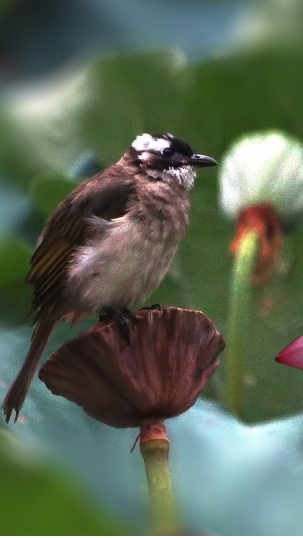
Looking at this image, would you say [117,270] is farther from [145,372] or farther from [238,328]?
[145,372]

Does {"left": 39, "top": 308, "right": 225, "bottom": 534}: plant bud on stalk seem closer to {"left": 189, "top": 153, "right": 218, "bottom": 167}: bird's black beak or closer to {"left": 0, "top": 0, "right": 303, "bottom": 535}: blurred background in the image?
{"left": 0, "top": 0, "right": 303, "bottom": 535}: blurred background

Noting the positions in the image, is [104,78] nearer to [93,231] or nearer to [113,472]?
[93,231]

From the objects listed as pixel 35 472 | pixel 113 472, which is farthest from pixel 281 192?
pixel 35 472

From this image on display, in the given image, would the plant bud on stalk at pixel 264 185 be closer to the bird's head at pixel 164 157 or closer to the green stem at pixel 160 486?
the bird's head at pixel 164 157

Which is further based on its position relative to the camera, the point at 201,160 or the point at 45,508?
the point at 201,160

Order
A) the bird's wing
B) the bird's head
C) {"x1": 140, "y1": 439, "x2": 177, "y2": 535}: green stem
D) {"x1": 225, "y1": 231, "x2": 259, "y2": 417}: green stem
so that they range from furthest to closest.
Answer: the bird's head → the bird's wing → {"x1": 225, "y1": 231, "x2": 259, "y2": 417}: green stem → {"x1": 140, "y1": 439, "x2": 177, "y2": 535}: green stem

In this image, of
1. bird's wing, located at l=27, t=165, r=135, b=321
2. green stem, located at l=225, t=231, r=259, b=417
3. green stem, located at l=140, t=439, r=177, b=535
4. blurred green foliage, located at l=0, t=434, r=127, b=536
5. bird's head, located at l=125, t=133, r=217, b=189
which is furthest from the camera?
bird's head, located at l=125, t=133, r=217, b=189

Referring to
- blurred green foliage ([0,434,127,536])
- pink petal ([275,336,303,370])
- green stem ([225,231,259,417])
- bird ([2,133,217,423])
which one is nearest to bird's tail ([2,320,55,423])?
→ bird ([2,133,217,423])

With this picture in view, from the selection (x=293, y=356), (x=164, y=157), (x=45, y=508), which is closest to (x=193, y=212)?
(x=164, y=157)
